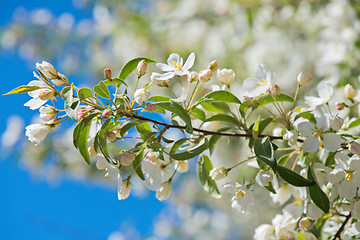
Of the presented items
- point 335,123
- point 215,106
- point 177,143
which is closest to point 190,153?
point 177,143

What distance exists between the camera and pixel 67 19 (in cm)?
439

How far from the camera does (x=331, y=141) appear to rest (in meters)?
0.70

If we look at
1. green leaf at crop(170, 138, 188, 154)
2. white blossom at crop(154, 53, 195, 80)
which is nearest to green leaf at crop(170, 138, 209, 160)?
green leaf at crop(170, 138, 188, 154)

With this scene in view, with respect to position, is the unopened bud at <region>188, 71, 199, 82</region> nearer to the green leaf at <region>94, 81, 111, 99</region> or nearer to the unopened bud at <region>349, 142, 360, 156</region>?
the green leaf at <region>94, 81, 111, 99</region>

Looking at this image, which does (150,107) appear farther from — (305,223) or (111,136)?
(305,223)

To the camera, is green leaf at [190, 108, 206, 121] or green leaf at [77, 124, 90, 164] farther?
green leaf at [190, 108, 206, 121]

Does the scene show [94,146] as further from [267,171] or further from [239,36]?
[239,36]

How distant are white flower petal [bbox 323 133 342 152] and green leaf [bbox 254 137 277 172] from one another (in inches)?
4.4

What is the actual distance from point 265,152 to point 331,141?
0.45 feet

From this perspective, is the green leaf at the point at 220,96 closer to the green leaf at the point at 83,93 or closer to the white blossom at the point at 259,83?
the white blossom at the point at 259,83

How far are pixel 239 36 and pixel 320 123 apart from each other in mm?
2160

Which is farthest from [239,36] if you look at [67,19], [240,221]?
[67,19]

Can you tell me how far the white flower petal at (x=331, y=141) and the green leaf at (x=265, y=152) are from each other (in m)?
0.11

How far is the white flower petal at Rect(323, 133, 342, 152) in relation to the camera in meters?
0.69
